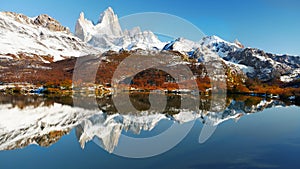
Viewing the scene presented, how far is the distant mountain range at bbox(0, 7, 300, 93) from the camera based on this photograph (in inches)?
2783

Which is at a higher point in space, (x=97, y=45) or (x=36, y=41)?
(x=97, y=45)

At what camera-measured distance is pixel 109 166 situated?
21.1ft

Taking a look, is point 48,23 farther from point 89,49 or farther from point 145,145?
point 145,145

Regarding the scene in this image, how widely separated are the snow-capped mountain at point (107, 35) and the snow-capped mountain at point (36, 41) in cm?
1698

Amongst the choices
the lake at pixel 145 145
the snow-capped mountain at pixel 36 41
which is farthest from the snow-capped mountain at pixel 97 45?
the lake at pixel 145 145

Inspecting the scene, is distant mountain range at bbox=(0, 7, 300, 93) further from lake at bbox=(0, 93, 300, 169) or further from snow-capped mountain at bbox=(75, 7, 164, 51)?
lake at bbox=(0, 93, 300, 169)

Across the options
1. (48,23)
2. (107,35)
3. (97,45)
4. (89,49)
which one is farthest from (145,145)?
(107,35)

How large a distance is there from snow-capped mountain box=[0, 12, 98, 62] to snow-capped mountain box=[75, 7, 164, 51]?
17.0 m

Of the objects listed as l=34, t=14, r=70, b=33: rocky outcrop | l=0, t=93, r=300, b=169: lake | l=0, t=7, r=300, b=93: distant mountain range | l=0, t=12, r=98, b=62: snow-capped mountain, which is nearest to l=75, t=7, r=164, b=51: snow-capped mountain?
l=0, t=7, r=300, b=93: distant mountain range

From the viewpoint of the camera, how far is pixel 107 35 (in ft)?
525

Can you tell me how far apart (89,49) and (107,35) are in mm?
48646

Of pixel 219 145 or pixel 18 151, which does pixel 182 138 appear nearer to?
pixel 219 145

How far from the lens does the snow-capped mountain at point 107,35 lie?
448 feet

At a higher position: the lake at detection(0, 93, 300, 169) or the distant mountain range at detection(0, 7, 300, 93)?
the distant mountain range at detection(0, 7, 300, 93)
